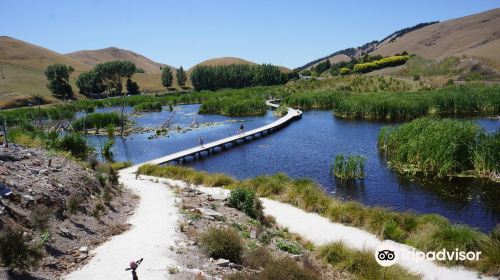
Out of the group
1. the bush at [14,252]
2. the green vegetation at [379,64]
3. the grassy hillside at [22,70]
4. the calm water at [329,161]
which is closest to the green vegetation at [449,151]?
the calm water at [329,161]

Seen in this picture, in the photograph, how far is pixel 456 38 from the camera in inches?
5463

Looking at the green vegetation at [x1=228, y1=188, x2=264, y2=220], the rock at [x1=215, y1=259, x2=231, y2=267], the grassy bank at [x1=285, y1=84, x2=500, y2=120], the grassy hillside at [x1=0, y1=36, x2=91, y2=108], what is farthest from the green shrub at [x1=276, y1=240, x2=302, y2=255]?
the grassy hillside at [x1=0, y1=36, x2=91, y2=108]

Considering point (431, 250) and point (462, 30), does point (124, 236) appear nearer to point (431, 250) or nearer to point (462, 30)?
point (431, 250)

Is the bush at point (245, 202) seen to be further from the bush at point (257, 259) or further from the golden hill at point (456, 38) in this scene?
the golden hill at point (456, 38)

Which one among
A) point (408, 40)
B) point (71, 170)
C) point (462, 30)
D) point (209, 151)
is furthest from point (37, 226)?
point (408, 40)

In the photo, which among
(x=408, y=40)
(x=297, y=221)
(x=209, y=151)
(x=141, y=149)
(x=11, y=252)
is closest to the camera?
(x=11, y=252)

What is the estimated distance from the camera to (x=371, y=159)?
29531 mm

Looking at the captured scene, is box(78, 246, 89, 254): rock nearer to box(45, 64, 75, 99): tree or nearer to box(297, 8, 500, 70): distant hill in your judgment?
box(297, 8, 500, 70): distant hill

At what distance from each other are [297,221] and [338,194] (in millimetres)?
6581

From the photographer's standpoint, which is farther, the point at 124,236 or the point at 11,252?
the point at 124,236

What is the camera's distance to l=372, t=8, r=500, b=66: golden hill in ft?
380

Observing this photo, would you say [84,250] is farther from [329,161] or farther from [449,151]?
[329,161]

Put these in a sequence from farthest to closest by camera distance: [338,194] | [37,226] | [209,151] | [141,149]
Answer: [141,149] < [209,151] < [338,194] < [37,226]

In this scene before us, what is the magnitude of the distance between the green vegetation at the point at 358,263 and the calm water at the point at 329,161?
801 centimetres
